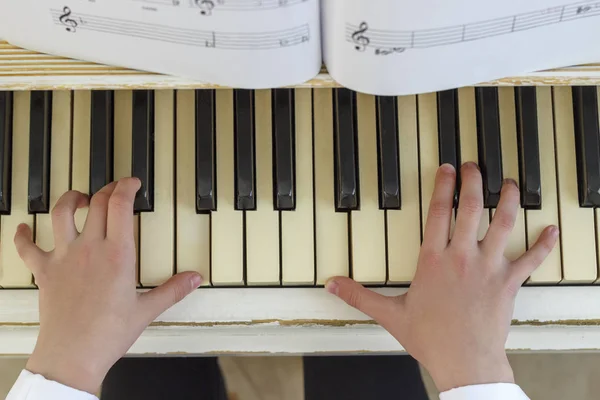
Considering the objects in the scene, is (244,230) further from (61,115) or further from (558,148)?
(558,148)

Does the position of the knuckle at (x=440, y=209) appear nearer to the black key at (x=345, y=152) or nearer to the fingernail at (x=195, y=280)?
the black key at (x=345, y=152)

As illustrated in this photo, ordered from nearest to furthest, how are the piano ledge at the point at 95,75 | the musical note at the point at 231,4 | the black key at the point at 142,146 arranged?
1. the musical note at the point at 231,4
2. the piano ledge at the point at 95,75
3. the black key at the point at 142,146

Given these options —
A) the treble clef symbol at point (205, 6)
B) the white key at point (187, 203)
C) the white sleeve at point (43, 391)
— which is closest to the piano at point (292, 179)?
the white key at point (187, 203)

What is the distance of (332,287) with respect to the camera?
2.61 feet

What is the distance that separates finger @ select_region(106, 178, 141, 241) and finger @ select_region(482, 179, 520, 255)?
49cm

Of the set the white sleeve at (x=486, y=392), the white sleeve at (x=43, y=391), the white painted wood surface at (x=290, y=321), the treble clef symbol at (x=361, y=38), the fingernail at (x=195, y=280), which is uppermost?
the treble clef symbol at (x=361, y=38)

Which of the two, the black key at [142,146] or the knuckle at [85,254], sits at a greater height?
the black key at [142,146]

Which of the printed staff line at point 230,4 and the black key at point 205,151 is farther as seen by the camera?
the black key at point 205,151

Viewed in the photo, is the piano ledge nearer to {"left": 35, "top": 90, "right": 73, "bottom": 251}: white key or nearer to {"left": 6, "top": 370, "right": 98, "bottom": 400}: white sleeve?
{"left": 35, "top": 90, "right": 73, "bottom": 251}: white key

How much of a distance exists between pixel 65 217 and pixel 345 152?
1.30ft

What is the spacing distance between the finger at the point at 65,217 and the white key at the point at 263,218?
24 cm

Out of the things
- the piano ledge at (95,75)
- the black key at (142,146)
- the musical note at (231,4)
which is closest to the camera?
the musical note at (231,4)

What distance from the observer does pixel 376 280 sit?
0.81m

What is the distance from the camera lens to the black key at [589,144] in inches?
31.4
